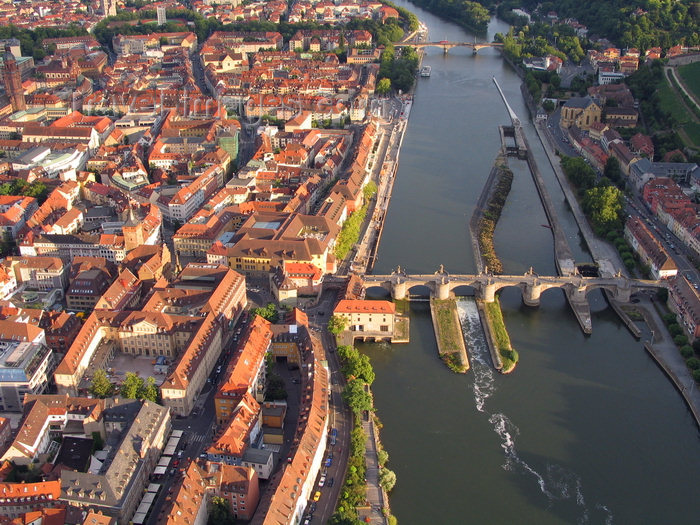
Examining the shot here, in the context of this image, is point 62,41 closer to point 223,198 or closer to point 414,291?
point 223,198

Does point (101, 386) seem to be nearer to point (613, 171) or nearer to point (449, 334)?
point (449, 334)

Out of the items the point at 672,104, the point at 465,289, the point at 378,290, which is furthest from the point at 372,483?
the point at 672,104

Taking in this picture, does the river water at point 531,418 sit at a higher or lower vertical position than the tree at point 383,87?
higher

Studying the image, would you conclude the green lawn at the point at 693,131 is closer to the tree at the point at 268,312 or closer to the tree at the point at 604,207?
the tree at the point at 604,207

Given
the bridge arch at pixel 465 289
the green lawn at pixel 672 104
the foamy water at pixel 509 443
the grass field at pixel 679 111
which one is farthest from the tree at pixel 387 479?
the green lawn at pixel 672 104

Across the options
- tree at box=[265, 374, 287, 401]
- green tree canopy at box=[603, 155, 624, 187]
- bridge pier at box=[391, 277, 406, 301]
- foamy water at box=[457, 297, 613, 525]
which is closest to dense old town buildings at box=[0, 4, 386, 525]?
tree at box=[265, 374, 287, 401]

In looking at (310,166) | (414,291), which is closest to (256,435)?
(414,291)

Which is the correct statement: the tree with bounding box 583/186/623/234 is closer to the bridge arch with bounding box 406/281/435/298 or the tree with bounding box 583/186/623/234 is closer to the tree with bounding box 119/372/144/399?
the bridge arch with bounding box 406/281/435/298
